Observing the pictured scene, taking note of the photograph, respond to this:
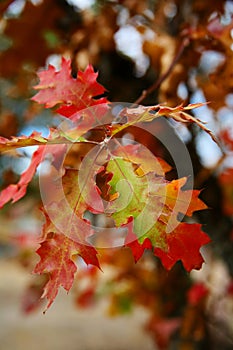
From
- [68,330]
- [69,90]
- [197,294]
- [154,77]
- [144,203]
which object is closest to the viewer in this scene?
[144,203]

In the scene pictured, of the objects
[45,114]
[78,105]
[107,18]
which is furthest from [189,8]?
[78,105]

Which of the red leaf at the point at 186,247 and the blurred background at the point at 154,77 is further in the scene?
the blurred background at the point at 154,77

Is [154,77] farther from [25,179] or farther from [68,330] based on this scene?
[68,330]

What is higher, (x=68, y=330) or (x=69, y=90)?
(x=69, y=90)

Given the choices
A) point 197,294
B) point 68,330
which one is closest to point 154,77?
point 197,294

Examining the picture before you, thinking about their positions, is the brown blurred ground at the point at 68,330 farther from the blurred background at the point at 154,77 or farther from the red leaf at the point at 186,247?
the red leaf at the point at 186,247

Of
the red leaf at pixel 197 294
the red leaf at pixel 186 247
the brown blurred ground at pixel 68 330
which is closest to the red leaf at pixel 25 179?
the red leaf at pixel 186 247

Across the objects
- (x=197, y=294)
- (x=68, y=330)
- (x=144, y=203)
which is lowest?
(x=68, y=330)
